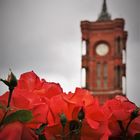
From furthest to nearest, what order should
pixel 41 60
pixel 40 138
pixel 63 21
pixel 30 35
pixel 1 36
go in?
pixel 63 21
pixel 30 35
pixel 41 60
pixel 1 36
pixel 40 138

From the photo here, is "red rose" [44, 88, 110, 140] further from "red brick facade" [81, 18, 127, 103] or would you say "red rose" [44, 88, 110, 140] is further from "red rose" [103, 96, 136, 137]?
"red brick facade" [81, 18, 127, 103]

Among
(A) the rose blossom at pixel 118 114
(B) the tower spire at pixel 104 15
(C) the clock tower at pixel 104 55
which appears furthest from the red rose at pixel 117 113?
(B) the tower spire at pixel 104 15

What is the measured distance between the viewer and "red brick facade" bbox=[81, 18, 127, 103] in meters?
12.9

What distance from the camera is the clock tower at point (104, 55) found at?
12.9 m

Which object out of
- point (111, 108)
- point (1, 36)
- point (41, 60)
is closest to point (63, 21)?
point (41, 60)

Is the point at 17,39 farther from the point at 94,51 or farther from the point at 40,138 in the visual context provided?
the point at 40,138

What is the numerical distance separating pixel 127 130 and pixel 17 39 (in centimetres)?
777

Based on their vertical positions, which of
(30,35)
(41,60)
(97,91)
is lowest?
(97,91)

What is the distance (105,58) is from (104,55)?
0.11 metres

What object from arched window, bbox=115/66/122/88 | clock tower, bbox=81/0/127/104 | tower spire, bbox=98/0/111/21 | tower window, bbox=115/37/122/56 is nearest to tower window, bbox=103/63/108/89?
clock tower, bbox=81/0/127/104

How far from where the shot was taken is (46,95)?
209mm

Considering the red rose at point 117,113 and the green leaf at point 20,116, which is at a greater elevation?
the green leaf at point 20,116

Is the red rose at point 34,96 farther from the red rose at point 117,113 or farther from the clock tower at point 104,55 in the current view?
the clock tower at point 104,55

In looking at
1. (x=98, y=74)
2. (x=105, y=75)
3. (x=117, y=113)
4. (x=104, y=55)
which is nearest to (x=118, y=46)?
(x=104, y=55)
